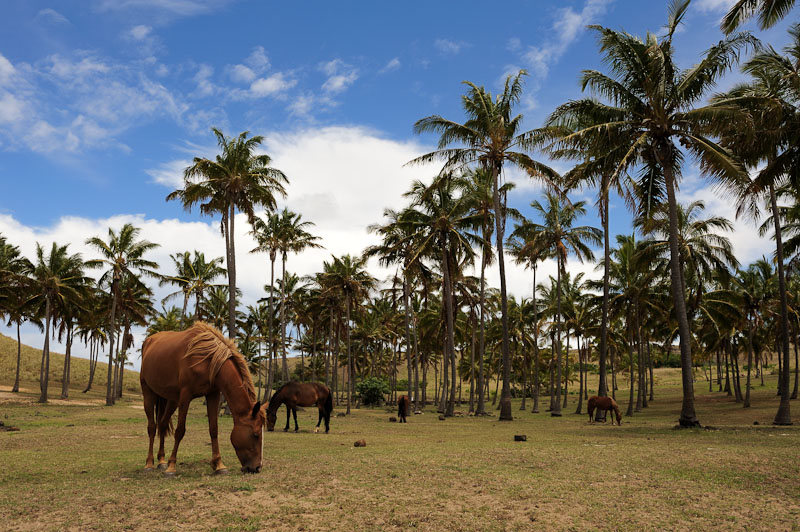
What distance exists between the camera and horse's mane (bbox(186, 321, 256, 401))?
9406mm

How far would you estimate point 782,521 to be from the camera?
266 inches

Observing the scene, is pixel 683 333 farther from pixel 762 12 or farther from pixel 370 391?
pixel 370 391

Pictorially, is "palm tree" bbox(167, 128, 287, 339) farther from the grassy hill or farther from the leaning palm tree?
the grassy hill

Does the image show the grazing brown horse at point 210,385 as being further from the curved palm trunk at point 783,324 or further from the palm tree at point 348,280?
the palm tree at point 348,280

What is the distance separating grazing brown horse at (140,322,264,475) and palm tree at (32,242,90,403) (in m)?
40.3

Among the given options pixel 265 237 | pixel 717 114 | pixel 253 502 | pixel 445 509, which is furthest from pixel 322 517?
pixel 265 237

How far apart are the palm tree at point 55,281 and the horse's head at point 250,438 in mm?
41579

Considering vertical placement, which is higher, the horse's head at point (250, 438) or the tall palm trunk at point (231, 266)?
the tall palm trunk at point (231, 266)

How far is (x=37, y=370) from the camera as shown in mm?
67875

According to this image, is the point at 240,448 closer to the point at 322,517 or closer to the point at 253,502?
the point at 253,502

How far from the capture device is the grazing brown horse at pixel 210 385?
9.25m

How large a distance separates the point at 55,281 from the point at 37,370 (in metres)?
34.0

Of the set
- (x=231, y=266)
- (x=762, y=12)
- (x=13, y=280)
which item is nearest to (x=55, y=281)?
(x=13, y=280)

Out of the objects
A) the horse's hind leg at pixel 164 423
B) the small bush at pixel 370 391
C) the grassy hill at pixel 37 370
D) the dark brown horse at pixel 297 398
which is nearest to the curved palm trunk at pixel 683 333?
the dark brown horse at pixel 297 398
